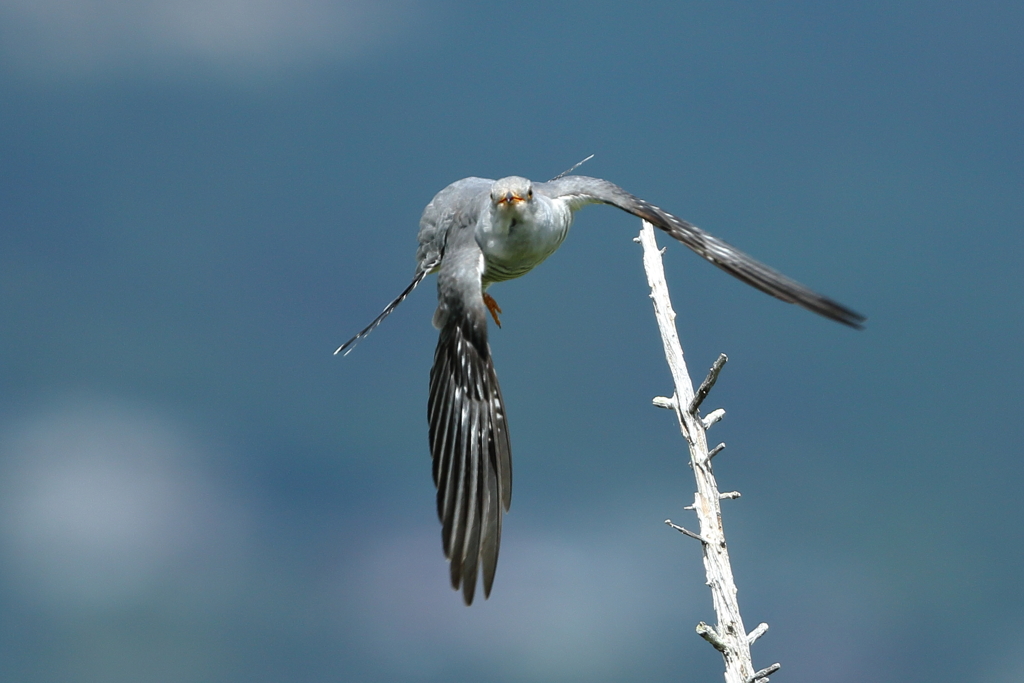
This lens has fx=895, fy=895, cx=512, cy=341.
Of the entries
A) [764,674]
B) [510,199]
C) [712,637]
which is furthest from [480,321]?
[764,674]

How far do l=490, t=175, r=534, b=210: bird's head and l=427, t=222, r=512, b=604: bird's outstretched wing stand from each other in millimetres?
310

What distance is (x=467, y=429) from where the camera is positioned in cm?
388

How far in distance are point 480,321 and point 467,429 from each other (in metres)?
0.47

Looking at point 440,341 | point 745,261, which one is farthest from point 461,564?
point 745,261

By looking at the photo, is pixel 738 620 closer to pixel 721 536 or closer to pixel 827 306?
pixel 721 536

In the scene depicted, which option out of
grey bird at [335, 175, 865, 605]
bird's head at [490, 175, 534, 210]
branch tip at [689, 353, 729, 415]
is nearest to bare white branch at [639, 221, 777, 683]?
branch tip at [689, 353, 729, 415]

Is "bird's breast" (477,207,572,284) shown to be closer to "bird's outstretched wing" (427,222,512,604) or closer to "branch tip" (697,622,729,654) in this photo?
"bird's outstretched wing" (427,222,512,604)

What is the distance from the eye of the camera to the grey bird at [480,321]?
3.53 metres

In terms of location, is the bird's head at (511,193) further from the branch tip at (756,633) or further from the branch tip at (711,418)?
the branch tip at (756,633)

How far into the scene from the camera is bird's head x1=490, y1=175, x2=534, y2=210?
12.6 ft

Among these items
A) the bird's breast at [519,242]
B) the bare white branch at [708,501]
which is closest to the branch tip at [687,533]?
the bare white branch at [708,501]

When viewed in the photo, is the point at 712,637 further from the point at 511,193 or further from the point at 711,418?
the point at 511,193

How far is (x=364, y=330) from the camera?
13.1ft

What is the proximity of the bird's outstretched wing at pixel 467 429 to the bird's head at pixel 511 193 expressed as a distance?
310mm
